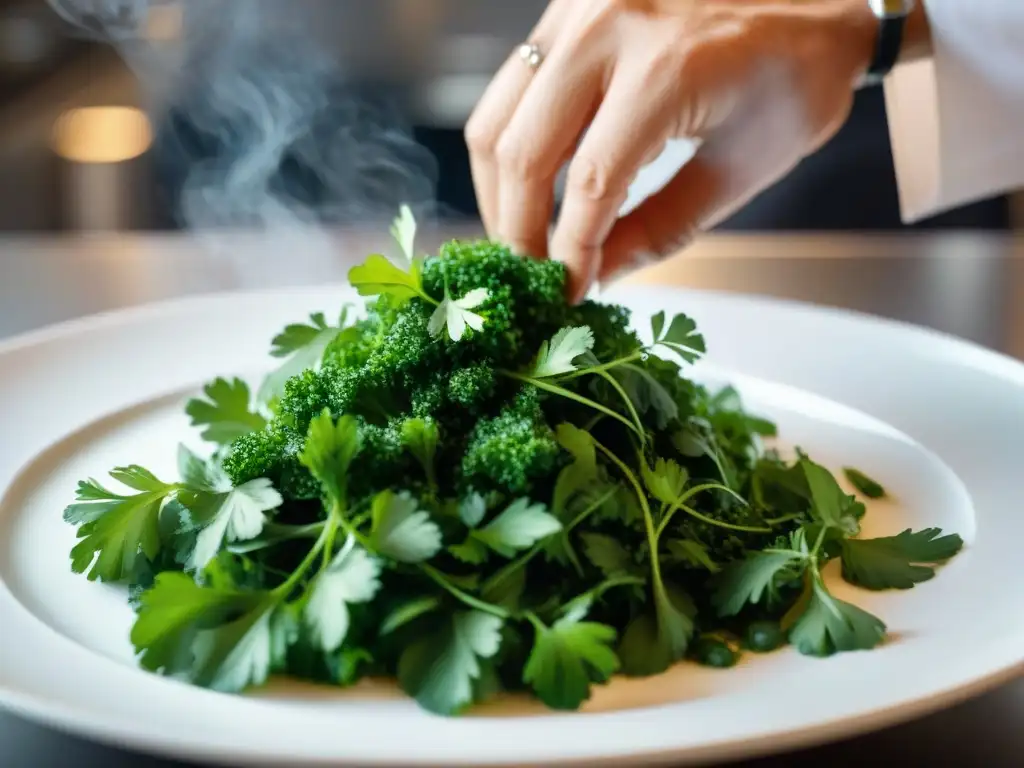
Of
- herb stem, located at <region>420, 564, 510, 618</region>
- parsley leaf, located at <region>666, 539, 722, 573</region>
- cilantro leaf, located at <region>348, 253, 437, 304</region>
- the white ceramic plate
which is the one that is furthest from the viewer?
cilantro leaf, located at <region>348, 253, 437, 304</region>

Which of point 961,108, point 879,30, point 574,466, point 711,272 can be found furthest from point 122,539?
point 711,272

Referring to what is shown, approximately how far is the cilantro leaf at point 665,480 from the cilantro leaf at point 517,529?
122 mm

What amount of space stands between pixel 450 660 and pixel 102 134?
11.0ft

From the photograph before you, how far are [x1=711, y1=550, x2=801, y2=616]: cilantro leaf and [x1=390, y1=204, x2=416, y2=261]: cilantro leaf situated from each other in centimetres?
41

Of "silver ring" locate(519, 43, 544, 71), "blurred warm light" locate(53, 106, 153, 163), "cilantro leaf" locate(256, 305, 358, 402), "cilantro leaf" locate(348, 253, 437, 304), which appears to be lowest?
"blurred warm light" locate(53, 106, 153, 163)

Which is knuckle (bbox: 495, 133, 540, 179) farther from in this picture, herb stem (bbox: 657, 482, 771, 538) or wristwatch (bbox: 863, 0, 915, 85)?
wristwatch (bbox: 863, 0, 915, 85)

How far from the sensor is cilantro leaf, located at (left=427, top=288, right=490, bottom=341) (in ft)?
2.98

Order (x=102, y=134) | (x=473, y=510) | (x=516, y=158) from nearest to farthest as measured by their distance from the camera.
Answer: (x=473, y=510) → (x=516, y=158) → (x=102, y=134)

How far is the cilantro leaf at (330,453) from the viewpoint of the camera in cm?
81

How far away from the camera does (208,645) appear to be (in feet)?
2.41

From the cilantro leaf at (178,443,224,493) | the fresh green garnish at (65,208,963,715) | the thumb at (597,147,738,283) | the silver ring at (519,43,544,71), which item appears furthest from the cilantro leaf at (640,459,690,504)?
the silver ring at (519,43,544,71)

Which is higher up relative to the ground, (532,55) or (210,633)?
(532,55)

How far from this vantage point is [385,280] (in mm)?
972

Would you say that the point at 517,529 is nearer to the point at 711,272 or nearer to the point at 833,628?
the point at 833,628
